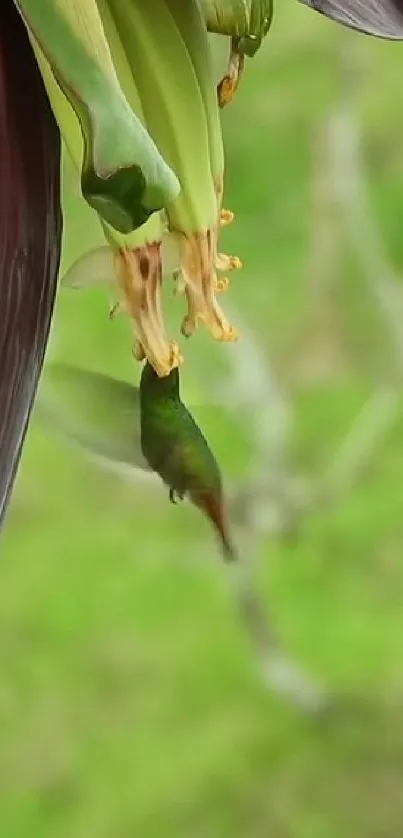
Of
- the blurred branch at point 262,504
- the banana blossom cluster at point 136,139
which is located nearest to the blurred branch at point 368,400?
the blurred branch at point 262,504

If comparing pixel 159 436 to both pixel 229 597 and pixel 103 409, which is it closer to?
pixel 103 409

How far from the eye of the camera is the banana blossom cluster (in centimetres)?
18

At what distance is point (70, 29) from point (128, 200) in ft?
0.09

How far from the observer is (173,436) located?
0.77 ft

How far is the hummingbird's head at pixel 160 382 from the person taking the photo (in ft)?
0.75

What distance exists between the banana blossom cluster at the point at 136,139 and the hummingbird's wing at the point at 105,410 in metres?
0.04

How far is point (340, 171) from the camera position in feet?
3.16

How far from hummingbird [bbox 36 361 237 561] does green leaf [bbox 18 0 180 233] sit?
2.2 inches

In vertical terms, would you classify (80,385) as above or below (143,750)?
above

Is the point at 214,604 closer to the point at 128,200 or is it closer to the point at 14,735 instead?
the point at 14,735

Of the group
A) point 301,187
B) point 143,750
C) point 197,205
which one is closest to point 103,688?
point 143,750

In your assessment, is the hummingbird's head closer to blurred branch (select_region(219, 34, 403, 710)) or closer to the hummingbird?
the hummingbird

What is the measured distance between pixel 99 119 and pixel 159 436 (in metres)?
0.08

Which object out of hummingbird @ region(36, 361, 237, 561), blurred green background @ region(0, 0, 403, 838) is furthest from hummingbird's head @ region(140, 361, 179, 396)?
blurred green background @ region(0, 0, 403, 838)
